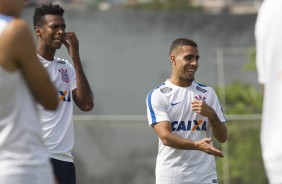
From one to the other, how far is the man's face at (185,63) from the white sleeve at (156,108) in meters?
0.29

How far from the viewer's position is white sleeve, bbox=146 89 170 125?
841cm

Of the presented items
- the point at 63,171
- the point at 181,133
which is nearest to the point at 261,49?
the point at 181,133

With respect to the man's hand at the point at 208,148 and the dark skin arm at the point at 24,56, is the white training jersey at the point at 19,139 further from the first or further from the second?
the man's hand at the point at 208,148

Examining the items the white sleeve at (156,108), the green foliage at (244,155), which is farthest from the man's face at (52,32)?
the green foliage at (244,155)

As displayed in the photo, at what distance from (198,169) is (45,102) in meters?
3.95

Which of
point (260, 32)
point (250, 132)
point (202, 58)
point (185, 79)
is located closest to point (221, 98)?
point (250, 132)

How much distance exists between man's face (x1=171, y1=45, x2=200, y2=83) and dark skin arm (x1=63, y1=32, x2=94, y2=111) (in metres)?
0.86

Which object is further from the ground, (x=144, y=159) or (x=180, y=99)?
(x=180, y=99)

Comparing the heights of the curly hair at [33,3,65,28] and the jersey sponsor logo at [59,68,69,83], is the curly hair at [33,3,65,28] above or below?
above

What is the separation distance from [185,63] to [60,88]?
120 cm

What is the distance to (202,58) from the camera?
1030 inches

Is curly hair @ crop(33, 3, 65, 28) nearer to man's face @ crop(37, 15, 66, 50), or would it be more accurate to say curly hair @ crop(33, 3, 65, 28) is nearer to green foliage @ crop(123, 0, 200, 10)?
man's face @ crop(37, 15, 66, 50)

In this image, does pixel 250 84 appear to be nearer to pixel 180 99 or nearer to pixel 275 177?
pixel 180 99

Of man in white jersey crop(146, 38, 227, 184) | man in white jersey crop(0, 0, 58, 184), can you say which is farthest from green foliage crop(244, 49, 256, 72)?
A: man in white jersey crop(0, 0, 58, 184)
